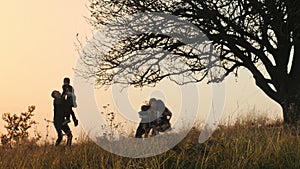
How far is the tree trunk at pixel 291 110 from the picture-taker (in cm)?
1542

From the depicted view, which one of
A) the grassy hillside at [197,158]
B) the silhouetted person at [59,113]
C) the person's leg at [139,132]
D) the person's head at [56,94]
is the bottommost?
the grassy hillside at [197,158]

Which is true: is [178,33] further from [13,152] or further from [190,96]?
[13,152]

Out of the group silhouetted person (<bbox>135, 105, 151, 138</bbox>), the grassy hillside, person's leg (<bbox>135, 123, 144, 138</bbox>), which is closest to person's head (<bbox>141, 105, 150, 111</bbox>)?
silhouetted person (<bbox>135, 105, 151, 138</bbox>)

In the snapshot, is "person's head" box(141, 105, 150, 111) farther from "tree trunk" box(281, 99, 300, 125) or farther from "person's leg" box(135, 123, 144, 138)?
"tree trunk" box(281, 99, 300, 125)

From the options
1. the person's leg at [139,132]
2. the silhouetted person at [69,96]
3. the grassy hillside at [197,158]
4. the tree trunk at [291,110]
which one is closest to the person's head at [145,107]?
the person's leg at [139,132]

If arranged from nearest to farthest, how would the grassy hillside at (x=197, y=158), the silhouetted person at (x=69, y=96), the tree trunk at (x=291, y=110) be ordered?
1. the grassy hillside at (x=197, y=158)
2. the silhouetted person at (x=69, y=96)
3. the tree trunk at (x=291, y=110)

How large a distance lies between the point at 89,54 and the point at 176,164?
393 inches

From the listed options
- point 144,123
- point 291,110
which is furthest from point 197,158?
point 291,110

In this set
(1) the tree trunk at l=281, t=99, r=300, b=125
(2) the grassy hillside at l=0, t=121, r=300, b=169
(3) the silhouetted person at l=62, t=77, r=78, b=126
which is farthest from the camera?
(1) the tree trunk at l=281, t=99, r=300, b=125

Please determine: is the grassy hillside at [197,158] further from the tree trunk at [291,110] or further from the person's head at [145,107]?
the tree trunk at [291,110]

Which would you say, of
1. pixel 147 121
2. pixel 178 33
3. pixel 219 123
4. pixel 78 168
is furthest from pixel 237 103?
pixel 78 168

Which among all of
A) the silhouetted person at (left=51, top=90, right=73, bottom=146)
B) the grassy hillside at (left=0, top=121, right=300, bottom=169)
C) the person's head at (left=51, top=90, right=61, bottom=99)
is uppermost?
the person's head at (left=51, top=90, right=61, bottom=99)

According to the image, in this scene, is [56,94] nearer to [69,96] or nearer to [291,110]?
[69,96]

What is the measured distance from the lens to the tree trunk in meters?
15.4
